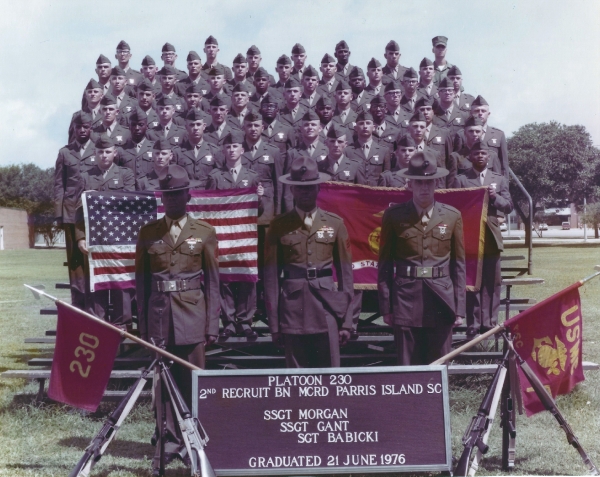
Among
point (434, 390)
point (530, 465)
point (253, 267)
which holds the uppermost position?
point (253, 267)

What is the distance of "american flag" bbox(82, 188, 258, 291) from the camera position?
7109 mm

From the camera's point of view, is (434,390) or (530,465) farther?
(530,465)

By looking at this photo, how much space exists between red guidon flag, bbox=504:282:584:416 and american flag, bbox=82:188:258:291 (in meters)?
2.70

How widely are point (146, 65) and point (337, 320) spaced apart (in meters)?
6.63

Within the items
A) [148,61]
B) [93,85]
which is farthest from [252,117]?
[148,61]

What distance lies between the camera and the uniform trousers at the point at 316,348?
5734 mm

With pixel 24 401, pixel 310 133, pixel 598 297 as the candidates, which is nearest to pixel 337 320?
pixel 310 133

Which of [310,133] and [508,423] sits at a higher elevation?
[310,133]

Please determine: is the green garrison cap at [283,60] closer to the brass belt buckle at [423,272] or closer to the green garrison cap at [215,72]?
the green garrison cap at [215,72]

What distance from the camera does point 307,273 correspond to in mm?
5660

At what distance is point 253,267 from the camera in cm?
719

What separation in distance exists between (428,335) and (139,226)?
2.78 m

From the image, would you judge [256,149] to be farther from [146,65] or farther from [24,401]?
[146,65]

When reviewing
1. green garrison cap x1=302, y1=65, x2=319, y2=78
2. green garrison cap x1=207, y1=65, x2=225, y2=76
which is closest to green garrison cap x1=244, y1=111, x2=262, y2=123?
green garrison cap x1=302, y1=65, x2=319, y2=78
